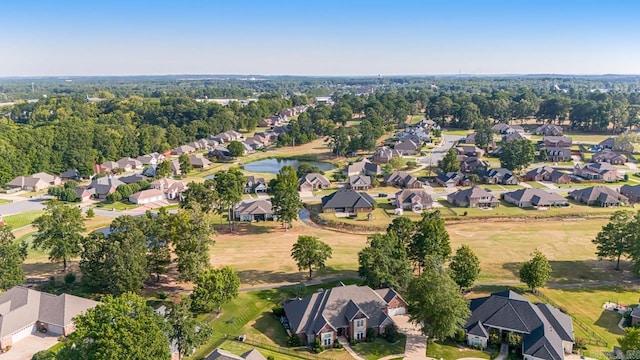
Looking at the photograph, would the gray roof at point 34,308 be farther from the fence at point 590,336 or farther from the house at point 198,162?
the house at point 198,162

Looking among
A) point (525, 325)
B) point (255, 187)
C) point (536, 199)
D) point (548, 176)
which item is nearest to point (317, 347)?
point (525, 325)

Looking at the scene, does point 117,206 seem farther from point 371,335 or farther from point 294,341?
point 371,335

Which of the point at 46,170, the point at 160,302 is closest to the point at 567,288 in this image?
the point at 160,302

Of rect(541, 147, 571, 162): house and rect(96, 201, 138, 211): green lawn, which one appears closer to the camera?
rect(96, 201, 138, 211): green lawn

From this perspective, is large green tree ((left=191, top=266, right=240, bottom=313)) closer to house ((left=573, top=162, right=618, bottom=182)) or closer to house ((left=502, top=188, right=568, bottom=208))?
house ((left=502, top=188, right=568, bottom=208))

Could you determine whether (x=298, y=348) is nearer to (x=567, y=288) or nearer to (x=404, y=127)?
(x=567, y=288)

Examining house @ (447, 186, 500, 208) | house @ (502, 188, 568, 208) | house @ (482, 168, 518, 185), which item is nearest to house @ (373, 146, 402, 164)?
house @ (482, 168, 518, 185)

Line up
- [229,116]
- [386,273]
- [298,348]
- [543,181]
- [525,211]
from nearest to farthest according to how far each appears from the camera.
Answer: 1. [298,348]
2. [386,273]
3. [525,211]
4. [543,181]
5. [229,116]
